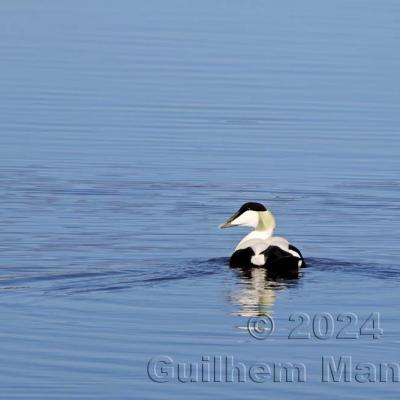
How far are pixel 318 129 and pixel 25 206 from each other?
655 cm

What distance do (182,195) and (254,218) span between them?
2.38 metres

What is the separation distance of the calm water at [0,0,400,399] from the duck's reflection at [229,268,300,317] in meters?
0.04

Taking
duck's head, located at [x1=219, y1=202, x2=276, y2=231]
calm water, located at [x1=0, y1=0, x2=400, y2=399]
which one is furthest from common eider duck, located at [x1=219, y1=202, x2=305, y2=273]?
duck's head, located at [x1=219, y1=202, x2=276, y2=231]

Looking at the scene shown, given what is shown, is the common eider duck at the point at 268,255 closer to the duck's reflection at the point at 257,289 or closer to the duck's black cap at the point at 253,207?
the duck's reflection at the point at 257,289

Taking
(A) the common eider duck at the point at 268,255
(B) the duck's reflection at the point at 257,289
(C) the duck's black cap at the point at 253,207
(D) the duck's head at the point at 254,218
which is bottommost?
(B) the duck's reflection at the point at 257,289

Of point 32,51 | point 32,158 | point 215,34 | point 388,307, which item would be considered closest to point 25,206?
point 32,158

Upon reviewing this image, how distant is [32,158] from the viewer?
19312mm

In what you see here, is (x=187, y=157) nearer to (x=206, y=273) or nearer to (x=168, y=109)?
(x=168, y=109)

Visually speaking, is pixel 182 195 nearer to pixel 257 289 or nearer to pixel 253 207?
pixel 253 207

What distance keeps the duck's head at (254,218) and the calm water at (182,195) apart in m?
0.32

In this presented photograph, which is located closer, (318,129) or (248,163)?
(248,163)

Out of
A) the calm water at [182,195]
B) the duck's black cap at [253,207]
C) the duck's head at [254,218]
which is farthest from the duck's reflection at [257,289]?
the duck's black cap at [253,207]

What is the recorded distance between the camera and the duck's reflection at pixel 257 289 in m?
12.6

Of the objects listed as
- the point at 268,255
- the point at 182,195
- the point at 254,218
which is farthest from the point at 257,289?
the point at 182,195
